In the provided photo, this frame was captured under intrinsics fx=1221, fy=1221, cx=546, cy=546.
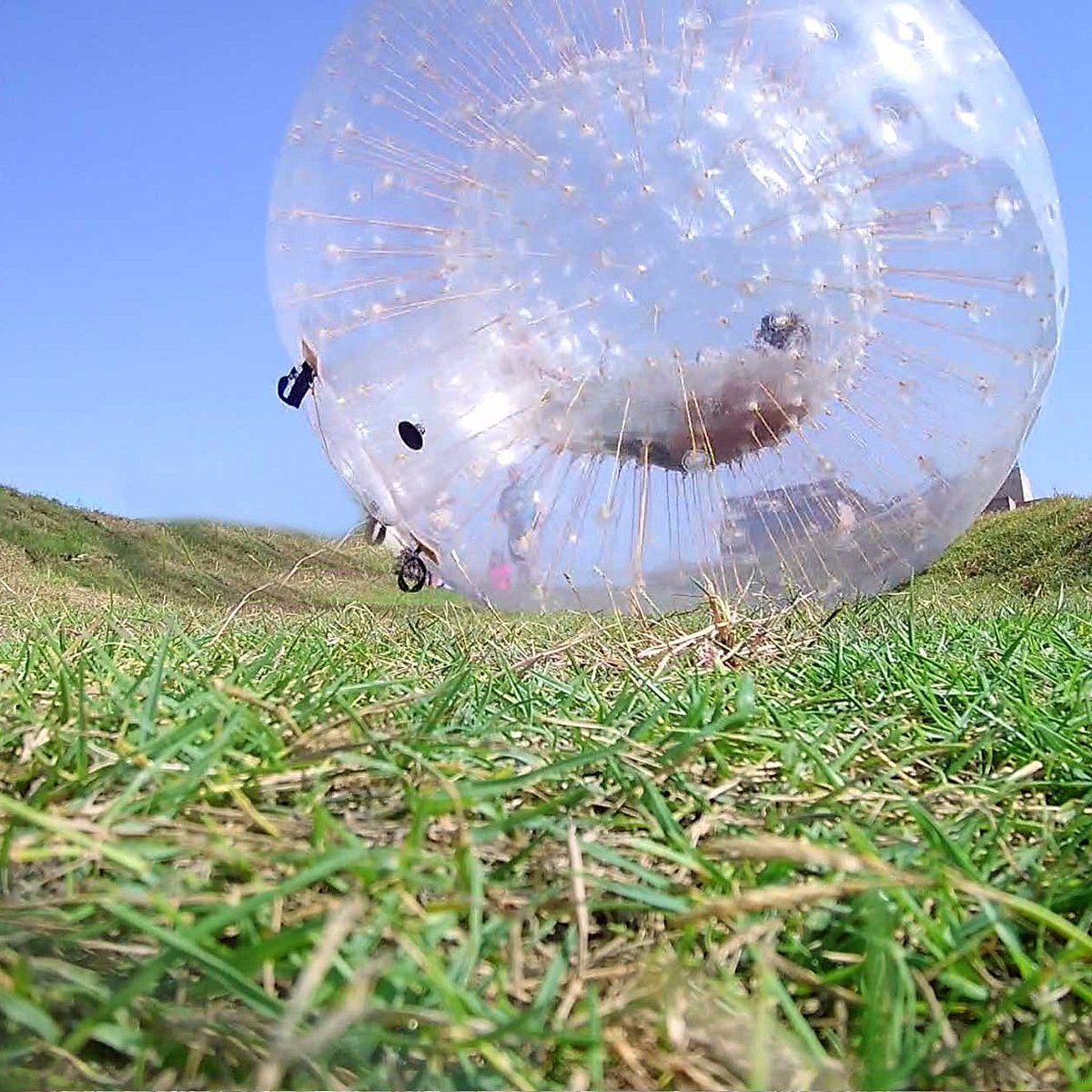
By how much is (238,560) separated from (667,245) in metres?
8.32

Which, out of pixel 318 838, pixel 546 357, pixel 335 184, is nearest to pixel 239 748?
pixel 318 838

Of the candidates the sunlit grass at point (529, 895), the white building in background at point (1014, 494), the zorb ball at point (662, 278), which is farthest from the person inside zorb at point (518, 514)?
the white building in background at point (1014, 494)

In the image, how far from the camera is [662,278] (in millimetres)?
2873

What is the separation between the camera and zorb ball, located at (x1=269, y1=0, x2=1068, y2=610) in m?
2.89

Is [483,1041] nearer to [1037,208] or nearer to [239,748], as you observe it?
[239,748]

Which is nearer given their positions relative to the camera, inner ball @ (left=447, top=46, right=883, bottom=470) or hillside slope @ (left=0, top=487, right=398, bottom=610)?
inner ball @ (left=447, top=46, right=883, bottom=470)

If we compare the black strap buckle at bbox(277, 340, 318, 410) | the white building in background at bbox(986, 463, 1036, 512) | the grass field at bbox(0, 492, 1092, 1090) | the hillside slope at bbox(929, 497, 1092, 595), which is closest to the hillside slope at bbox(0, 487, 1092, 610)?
the hillside slope at bbox(929, 497, 1092, 595)

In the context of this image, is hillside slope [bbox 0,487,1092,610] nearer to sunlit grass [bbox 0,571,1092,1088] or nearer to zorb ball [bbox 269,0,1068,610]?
zorb ball [bbox 269,0,1068,610]

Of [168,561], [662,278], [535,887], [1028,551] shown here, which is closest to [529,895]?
[535,887]

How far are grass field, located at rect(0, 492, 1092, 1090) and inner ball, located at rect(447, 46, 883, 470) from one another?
4.93 ft

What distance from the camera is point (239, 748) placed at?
1141 mm

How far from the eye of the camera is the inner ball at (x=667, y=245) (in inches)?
113

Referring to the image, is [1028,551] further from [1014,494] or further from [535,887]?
[535,887]

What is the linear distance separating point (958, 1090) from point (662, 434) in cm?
240
